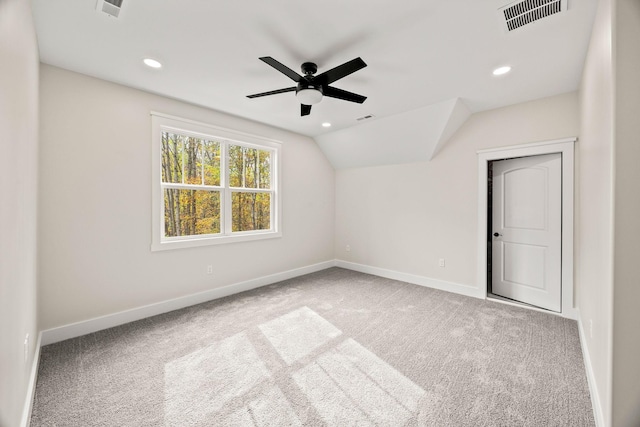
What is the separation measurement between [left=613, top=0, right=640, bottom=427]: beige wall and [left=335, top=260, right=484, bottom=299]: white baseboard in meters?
2.52

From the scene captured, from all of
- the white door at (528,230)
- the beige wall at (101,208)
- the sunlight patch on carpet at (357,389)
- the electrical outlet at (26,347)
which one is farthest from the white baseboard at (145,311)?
the white door at (528,230)

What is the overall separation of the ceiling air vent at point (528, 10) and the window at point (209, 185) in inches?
130

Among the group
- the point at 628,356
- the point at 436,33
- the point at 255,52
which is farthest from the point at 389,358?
the point at 255,52

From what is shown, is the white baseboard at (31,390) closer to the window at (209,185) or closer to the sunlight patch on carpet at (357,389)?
the window at (209,185)

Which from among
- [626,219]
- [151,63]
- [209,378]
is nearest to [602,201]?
[626,219]

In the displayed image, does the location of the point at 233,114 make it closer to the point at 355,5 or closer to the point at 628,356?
the point at 355,5

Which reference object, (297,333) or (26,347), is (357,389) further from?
(26,347)

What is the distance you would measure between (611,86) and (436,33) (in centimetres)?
117

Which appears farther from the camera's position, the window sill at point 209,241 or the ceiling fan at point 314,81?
the window sill at point 209,241

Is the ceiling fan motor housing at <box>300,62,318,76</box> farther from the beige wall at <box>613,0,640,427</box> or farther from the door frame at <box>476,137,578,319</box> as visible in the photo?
the door frame at <box>476,137,578,319</box>

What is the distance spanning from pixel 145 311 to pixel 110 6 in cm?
290

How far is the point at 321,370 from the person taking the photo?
212 cm

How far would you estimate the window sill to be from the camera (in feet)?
10.6

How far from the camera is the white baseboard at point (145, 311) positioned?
255 centimetres
